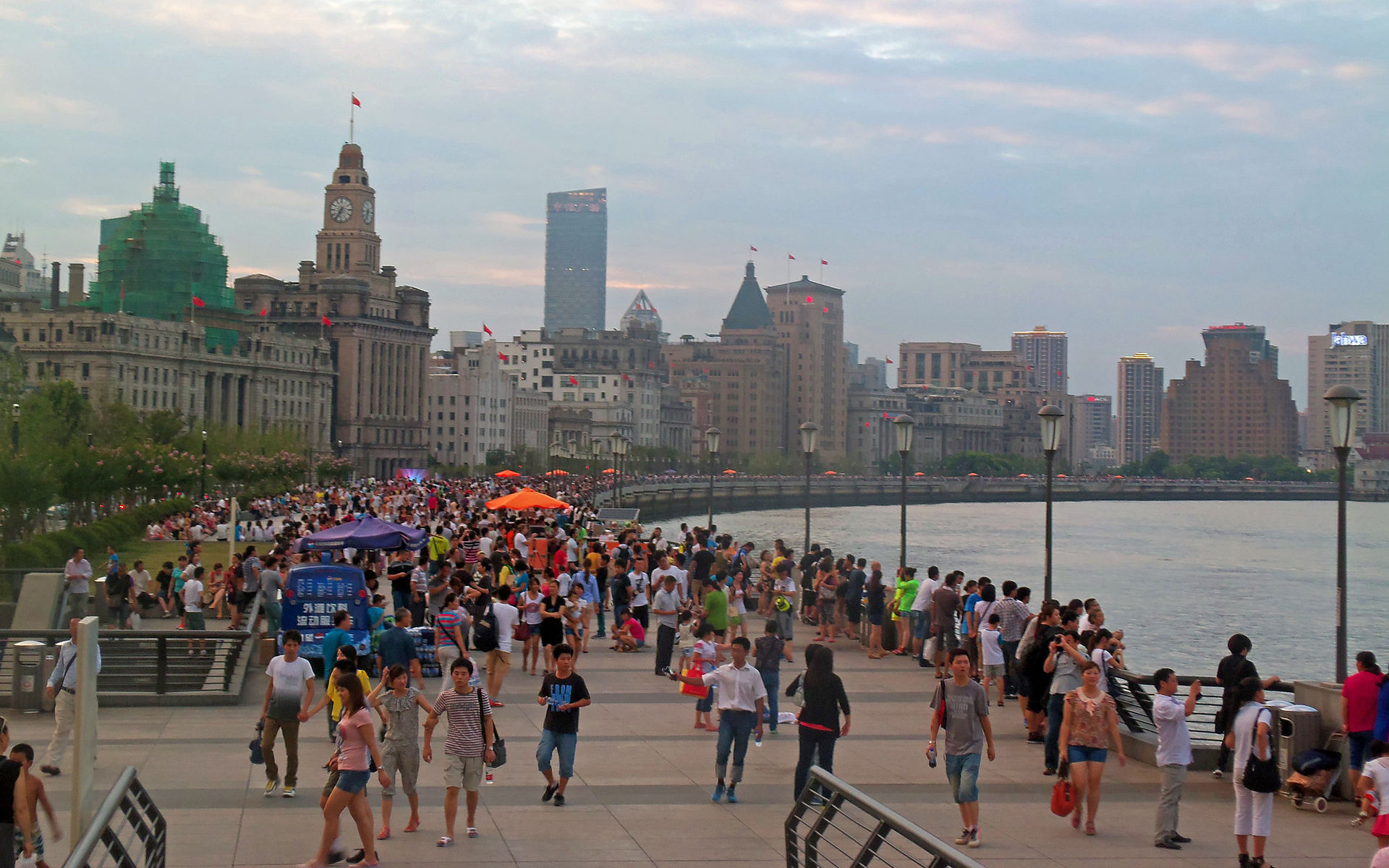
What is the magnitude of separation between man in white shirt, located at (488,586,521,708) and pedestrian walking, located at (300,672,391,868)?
682 cm

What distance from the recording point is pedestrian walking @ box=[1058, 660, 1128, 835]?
12.1 meters

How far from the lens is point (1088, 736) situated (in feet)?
39.6

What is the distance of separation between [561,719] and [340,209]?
17884cm

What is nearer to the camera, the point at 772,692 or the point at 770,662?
the point at 770,662

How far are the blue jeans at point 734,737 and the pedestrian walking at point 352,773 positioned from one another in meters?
3.33

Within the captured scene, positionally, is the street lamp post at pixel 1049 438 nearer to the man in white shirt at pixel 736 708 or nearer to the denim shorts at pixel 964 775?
the man in white shirt at pixel 736 708

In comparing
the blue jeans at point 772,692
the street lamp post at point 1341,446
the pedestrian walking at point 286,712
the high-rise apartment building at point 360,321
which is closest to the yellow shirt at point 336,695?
the pedestrian walking at point 286,712

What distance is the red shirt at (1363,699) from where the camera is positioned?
13352mm

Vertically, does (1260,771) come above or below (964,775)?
above

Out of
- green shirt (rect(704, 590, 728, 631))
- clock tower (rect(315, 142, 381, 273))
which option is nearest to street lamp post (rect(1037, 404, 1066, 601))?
green shirt (rect(704, 590, 728, 631))

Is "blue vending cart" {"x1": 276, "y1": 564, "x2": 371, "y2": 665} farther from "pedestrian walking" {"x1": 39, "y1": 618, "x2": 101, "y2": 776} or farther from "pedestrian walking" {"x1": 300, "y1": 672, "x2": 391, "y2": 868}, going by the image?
"pedestrian walking" {"x1": 300, "y1": 672, "x2": 391, "y2": 868}

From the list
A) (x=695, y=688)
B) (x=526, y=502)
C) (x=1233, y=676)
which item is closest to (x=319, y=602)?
(x=695, y=688)

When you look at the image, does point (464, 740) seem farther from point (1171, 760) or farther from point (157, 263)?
point (157, 263)

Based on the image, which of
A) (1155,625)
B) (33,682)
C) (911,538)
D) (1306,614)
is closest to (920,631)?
(33,682)
